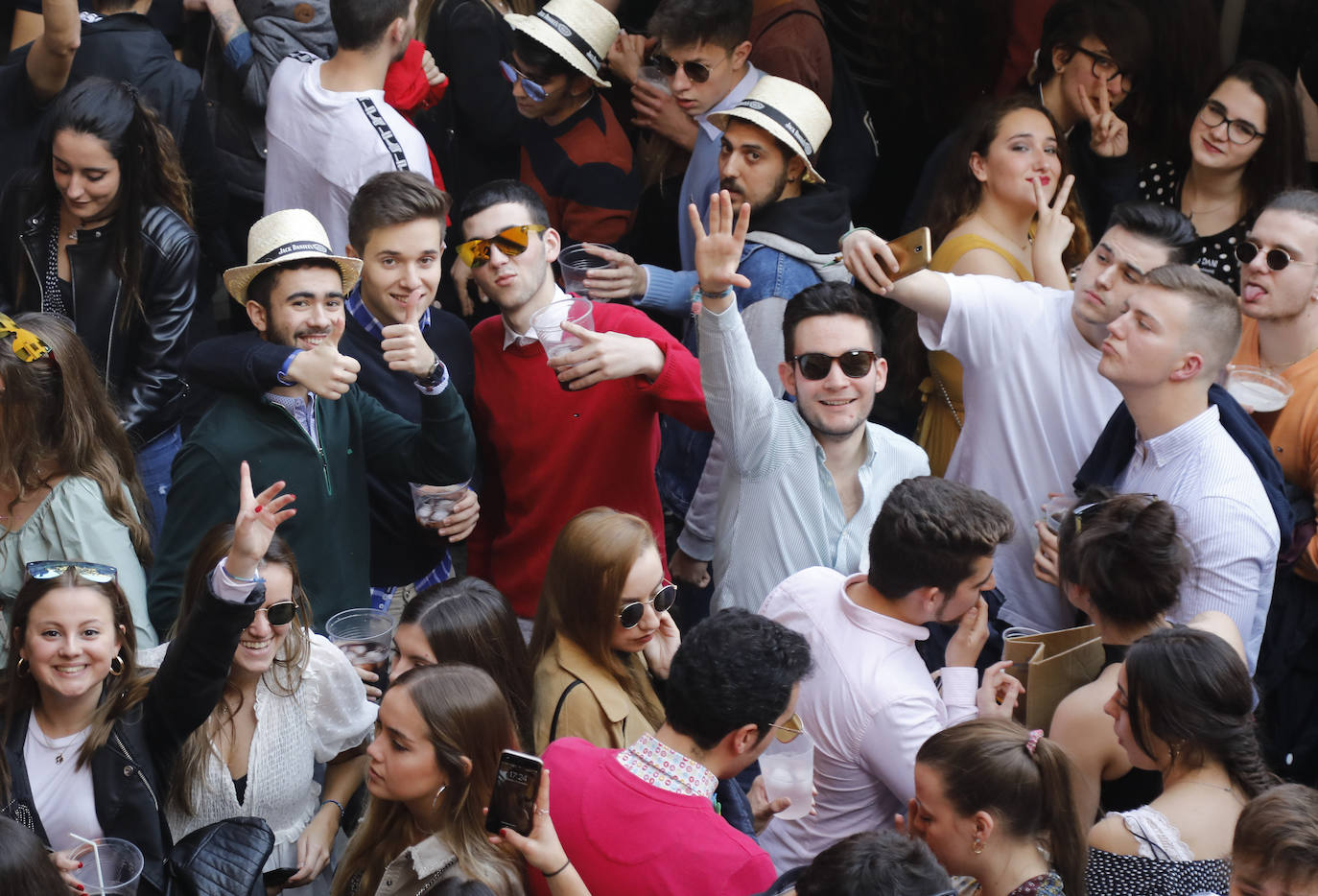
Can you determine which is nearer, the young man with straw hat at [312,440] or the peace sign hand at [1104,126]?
the young man with straw hat at [312,440]

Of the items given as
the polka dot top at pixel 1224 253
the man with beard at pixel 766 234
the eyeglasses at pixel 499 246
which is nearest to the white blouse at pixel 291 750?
the eyeglasses at pixel 499 246

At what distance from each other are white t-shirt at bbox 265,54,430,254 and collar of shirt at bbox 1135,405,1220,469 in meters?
2.70

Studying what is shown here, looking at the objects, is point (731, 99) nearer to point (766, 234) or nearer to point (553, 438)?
point (766, 234)

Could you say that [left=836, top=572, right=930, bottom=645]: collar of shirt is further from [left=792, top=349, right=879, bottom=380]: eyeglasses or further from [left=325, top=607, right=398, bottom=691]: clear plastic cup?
[left=325, top=607, right=398, bottom=691]: clear plastic cup

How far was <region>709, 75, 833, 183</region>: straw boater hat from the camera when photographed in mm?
4707

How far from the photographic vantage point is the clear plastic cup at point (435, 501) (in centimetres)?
402

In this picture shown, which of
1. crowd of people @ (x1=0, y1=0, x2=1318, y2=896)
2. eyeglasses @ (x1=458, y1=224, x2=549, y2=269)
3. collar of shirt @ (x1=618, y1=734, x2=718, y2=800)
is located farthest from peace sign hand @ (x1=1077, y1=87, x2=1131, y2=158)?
collar of shirt @ (x1=618, y1=734, x2=718, y2=800)

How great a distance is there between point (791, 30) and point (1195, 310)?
2469 millimetres

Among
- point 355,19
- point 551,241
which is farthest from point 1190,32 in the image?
point 355,19

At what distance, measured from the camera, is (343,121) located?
16.3 feet

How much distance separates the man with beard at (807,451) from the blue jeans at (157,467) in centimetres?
213

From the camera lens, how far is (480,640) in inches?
→ 131

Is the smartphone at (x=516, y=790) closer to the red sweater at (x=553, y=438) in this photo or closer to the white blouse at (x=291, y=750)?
the white blouse at (x=291, y=750)

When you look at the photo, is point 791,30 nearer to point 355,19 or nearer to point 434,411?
point 355,19
